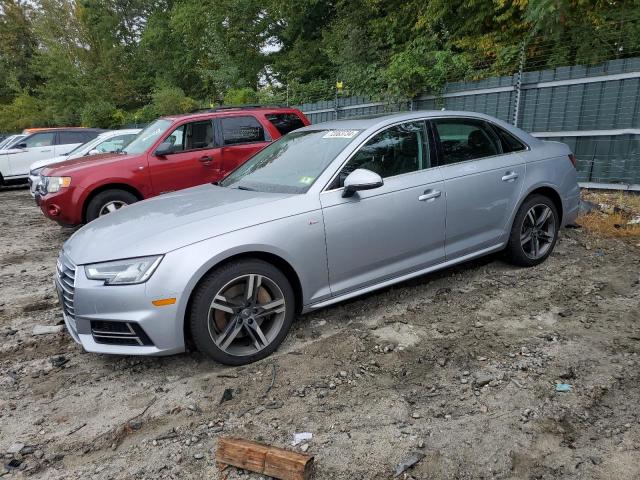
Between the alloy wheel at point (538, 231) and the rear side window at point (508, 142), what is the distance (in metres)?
0.60

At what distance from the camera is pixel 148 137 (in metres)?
7.08

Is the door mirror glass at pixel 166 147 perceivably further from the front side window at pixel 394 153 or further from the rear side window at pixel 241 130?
the front side window at pixel 394 153

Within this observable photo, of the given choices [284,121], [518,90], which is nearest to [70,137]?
[284,121]

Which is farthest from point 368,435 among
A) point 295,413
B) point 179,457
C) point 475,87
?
point 475,87

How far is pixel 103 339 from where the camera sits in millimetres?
2963

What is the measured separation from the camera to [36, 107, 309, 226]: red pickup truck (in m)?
6.43

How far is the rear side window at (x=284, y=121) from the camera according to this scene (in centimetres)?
748

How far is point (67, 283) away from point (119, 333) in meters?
0.55

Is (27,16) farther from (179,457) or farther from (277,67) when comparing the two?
(179,457)

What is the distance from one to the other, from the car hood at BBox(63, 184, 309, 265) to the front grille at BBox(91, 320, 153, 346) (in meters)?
0.42

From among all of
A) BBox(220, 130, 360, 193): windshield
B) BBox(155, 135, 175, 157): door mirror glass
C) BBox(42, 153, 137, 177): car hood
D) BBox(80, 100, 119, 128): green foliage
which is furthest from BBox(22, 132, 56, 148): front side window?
BBox(80, 100, 119, 128): green foliage

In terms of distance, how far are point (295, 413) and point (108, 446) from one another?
3.35 ft

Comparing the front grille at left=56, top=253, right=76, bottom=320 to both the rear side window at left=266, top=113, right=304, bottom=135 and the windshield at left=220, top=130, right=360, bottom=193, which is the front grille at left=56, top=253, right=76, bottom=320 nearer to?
the windshield at left=220, top=130, right=360, bottom=193

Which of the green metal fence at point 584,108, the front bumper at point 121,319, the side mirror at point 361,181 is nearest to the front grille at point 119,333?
the front bumper at point 121,319
